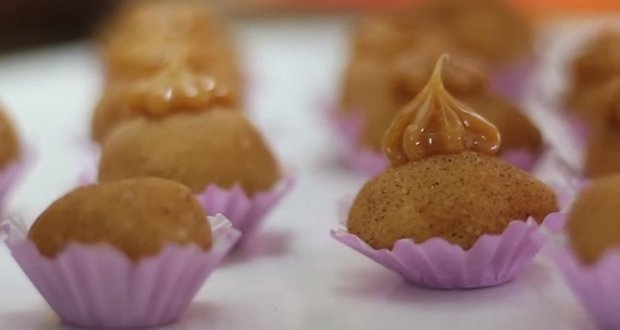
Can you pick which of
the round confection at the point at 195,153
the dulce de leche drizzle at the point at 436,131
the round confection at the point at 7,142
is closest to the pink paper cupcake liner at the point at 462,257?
the dulce de leche drizzle at the point at 436,131

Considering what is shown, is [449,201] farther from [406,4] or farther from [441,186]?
[406,4]

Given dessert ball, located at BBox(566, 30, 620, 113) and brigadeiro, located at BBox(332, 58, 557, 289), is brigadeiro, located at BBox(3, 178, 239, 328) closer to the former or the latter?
brigadeiro, located at BBox(332, 58, 557, 289)

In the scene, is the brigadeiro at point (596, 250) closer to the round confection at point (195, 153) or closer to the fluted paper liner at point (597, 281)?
the fluted paper liner at point (597, 281)

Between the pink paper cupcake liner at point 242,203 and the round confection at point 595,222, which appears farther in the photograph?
the pink paper cupcake liner at point 242,203

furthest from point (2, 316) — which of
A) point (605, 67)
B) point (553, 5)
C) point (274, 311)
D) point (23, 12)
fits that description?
point (553, 5)

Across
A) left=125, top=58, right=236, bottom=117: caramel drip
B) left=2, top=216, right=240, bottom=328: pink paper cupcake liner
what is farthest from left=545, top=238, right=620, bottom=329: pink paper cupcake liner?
left=125, top=58, right=236, bottom=117: caramel drip

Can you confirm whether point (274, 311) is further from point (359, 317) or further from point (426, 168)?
point (426, 168)

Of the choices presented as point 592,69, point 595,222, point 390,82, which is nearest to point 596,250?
point 595,222
